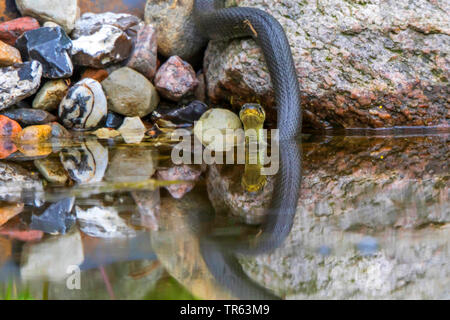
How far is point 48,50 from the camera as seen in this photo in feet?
14.4

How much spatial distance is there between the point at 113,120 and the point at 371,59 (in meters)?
2.56

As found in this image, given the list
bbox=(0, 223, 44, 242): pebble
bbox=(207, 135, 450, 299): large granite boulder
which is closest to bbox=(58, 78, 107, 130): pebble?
bbox=(207, 135, 450, 299): large granite boulder

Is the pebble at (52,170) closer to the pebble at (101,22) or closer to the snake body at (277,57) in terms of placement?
the snake body at (277,57)

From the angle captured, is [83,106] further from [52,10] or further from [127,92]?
[52,10]

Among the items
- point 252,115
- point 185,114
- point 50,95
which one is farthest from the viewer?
point 185,114

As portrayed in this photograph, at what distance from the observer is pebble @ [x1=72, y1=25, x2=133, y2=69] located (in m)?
4.62

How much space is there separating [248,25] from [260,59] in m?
0.32

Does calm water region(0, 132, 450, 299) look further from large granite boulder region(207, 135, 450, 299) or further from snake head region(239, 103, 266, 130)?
snake head region(239, 103, 266, 130)

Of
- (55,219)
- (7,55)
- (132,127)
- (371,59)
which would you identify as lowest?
(132,127)

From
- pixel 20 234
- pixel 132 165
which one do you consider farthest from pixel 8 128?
pixel 20 234

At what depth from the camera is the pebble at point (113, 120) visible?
4.66m

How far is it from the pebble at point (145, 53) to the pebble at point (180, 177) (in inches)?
90.2

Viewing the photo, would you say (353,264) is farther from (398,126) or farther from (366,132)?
(398,126)
